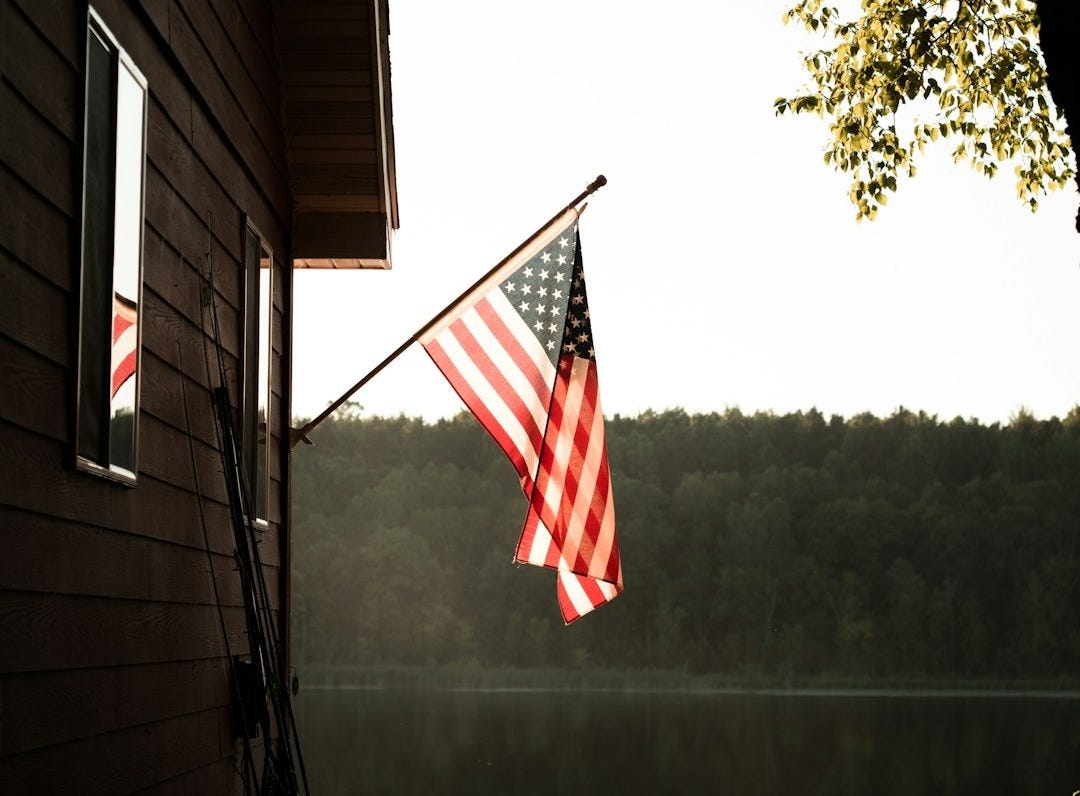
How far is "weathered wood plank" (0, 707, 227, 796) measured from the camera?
353 cm

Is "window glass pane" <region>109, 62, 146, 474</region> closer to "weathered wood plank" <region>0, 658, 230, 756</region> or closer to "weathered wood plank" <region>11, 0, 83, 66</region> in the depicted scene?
"weathered wood plank" <region>11, 0, 83, 66</region>

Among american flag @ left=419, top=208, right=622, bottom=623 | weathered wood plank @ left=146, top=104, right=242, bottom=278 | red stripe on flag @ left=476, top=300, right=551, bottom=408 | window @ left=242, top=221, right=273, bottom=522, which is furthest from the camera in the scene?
red stripe on flag @ left=476, top=300, right=551, bottom=408

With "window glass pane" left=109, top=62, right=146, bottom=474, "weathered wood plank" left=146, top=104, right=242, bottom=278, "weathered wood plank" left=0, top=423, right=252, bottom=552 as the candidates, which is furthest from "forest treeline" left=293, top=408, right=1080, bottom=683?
"window glass pane" left=109, top=62, right=146, bottom=474

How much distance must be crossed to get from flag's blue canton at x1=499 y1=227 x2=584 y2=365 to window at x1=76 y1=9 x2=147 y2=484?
304cm

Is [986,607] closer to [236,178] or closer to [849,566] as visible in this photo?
[849,566]

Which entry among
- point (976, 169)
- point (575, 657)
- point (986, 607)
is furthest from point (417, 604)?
point (976, 169)

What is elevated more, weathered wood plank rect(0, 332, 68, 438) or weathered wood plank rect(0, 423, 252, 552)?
weathered wood plank rect(0, 332, 68, 438)

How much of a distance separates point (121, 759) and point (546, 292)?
12.0 ft

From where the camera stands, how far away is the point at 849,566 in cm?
7125

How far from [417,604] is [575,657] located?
7.91 m

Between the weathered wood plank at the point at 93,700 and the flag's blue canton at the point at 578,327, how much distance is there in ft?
8.32

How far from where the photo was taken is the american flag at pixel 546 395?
7008mm

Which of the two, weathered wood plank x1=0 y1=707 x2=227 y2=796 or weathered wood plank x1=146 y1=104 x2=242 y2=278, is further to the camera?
weathered wood plank x1=146 y1=104 x2=242 y2=278

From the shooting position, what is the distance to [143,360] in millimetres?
4539
